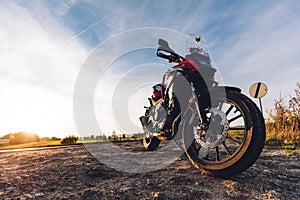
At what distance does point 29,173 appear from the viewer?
311 centimetres

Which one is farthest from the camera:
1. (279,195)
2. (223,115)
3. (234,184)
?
(223,115)

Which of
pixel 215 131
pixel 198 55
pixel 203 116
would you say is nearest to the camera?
pixel 215 131

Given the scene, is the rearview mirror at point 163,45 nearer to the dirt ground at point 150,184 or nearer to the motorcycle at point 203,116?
the motorcycle at point 203,116

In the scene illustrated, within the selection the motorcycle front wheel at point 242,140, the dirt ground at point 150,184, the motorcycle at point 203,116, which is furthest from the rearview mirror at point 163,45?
the dirt ground at point 150,184

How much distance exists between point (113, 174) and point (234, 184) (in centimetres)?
176

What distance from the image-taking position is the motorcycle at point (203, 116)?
2.38 meters

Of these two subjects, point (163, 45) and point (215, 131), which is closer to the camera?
point (215, 131)

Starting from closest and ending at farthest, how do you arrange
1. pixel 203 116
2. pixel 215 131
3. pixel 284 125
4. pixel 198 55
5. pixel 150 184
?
pixel 150 184 < pixel 215 131 < pixel 203 116 < pixel 198 55 < pixel 284 125

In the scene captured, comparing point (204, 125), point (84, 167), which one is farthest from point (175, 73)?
point (84, 167)

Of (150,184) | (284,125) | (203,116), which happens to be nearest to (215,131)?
(203,116)

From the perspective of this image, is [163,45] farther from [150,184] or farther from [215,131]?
[150,184]

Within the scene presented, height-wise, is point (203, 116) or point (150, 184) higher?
point (203, 116)

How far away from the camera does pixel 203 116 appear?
10.7 ft

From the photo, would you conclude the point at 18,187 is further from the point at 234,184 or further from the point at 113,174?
the point at 234,184
